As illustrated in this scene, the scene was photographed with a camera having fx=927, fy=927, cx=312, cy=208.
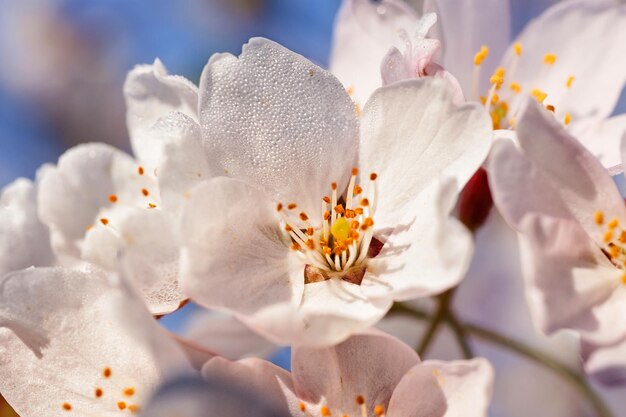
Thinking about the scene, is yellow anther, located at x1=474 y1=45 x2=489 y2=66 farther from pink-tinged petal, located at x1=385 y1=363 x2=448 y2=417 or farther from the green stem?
pink-tinged petal, located at x1=385 y1=363 x2=448 y2=417

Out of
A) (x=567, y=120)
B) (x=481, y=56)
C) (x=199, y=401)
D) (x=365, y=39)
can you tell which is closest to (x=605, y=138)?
(x=567, y=120)

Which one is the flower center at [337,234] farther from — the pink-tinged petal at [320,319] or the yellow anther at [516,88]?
the yellow anther at [516,88]

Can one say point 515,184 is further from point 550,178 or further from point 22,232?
point 22,232

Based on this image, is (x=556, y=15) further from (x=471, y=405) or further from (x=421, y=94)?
(x=471, y=405)

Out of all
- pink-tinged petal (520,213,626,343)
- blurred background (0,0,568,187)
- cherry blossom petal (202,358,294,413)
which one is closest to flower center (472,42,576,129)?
pink-tinged petal (520,213,626,343)

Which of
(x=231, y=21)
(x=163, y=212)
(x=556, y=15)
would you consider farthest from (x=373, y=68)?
(x=231, y=21)

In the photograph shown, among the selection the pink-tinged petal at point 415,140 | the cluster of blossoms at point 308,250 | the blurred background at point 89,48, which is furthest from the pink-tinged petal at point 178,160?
the blurred background at point 89,48
